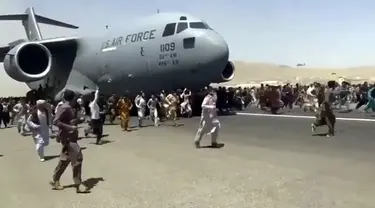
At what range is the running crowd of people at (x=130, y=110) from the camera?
7.93 m

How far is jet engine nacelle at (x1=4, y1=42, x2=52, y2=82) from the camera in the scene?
21.4m

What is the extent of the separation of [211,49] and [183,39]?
1.29 metres

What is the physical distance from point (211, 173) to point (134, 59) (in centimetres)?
1232

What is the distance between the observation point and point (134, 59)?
787 inches

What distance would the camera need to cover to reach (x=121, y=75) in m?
20.8

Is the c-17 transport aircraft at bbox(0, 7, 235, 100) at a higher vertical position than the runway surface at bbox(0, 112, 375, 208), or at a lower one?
higher

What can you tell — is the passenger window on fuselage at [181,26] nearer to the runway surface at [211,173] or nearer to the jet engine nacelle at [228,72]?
the jet engine nacelle at [228,72]

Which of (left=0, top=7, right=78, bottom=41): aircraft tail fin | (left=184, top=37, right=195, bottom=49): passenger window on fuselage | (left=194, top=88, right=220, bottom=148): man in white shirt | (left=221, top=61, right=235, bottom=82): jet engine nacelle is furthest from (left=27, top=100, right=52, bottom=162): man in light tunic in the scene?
(left=0, top=7, right=78, bottom=41): aircraft tail fin

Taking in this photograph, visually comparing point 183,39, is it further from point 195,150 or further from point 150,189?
point 150,189

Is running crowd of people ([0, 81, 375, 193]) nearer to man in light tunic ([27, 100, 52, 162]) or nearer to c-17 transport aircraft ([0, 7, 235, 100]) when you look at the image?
man in light tunic ([27, 100, 52, 162])

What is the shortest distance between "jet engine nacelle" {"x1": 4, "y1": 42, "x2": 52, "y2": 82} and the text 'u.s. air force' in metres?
2.81

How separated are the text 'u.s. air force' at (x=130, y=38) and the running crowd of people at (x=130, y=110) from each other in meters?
2.26

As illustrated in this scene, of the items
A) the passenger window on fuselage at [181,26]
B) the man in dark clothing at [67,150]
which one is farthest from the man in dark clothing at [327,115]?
the man in dark clothing at [67,150]

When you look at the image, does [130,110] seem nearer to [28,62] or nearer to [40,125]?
[40,125]
